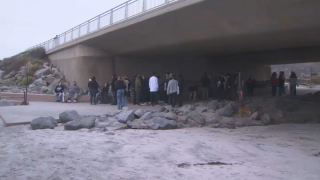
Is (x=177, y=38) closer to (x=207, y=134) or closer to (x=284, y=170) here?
(x=207, y=134)

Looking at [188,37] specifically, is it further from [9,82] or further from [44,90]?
[9,82]

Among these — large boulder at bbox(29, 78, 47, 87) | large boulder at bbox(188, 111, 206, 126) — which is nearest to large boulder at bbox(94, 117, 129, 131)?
large boulder at bbox(188, 111, 206, 126)

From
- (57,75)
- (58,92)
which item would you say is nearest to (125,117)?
(58,92)

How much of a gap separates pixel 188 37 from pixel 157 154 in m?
11.4

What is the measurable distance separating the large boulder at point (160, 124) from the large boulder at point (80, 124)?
195 centimetres

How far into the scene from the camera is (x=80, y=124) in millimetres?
10992

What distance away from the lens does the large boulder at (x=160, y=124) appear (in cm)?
1129

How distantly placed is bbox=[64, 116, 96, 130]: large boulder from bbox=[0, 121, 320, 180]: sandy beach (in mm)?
319

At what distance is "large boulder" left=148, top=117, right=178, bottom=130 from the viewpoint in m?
11.3

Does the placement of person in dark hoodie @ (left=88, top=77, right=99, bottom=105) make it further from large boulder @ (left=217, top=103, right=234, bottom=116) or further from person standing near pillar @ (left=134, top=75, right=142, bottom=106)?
large boulder @ (left=217, top=103, right=234, bottom=116)

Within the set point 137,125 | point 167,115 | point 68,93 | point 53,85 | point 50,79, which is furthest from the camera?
point 50,79

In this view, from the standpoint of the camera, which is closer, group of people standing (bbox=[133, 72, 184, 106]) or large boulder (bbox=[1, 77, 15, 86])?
group of people standing (bbox=[133, 72, 184, 106])

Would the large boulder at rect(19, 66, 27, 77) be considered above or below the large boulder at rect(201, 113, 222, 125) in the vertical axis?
above

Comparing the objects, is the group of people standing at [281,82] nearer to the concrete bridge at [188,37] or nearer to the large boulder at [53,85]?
the concrete bridge at [188,37]
